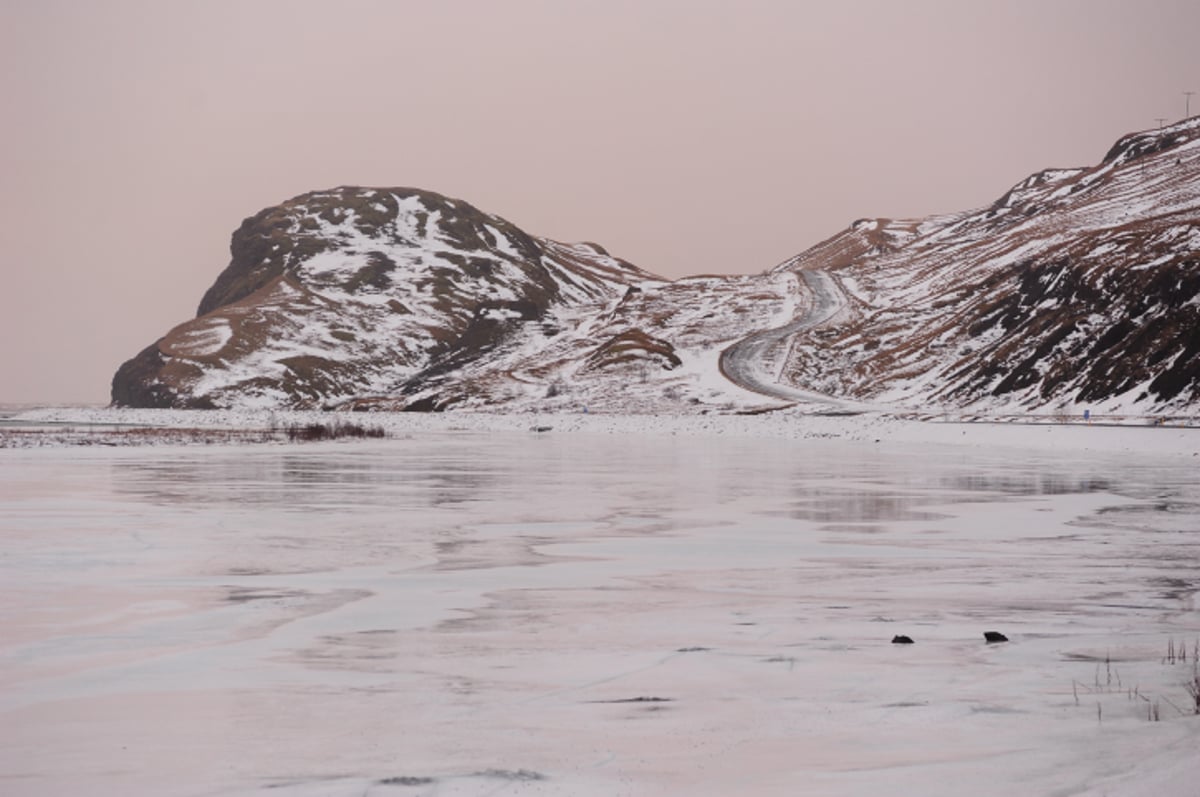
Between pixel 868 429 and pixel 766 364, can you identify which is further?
pixel 766 364

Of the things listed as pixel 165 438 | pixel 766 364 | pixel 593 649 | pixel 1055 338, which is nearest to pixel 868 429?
pixel 165 438

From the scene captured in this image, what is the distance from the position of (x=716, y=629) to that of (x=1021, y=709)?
4.11 metres

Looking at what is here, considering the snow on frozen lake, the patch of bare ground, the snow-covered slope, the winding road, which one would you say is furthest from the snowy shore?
the snow on frozen lake

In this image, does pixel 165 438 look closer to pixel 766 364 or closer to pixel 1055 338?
pixel 1055 338

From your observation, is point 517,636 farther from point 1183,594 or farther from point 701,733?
point 1183,594

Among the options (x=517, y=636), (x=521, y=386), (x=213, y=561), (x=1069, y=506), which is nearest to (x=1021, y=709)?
(x=517, y=636)

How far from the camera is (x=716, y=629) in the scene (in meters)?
13.2

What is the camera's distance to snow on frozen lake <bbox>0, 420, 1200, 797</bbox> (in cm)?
807

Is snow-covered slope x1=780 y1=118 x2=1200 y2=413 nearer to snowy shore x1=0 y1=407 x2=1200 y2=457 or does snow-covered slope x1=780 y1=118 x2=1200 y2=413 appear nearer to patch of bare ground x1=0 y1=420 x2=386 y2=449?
snowy shore x1=0 y1=407 x2=1200 y2=457

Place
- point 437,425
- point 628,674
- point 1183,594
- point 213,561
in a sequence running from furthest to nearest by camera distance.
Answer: point 437,425 < point 213,561 < point 1183,594 < point 628,674

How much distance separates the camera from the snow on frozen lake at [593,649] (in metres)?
8.07

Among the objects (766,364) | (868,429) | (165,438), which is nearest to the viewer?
(165,438)

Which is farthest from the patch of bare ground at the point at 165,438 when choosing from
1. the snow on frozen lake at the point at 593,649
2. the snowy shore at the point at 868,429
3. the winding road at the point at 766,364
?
the winding road at the point at 766,364

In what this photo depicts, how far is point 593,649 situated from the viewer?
39.5 ft
